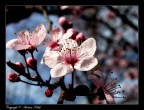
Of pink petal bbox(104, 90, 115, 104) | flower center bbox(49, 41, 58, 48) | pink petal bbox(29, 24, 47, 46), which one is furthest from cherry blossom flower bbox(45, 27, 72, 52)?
pink petal bbox(104, 90, 115, 104)

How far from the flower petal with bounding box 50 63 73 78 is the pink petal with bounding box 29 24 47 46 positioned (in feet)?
0.60

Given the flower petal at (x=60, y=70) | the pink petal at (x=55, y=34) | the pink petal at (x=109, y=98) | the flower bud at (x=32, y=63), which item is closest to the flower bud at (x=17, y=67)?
the flower bud at (x=32, y=63)

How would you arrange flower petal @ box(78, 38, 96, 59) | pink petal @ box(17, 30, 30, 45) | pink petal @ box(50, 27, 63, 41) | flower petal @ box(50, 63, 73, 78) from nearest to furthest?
flower petal @ box(50, 63, 73, 78) < flower petal @ box(78, 38, 96, 59) < pink petal @ box(17, 30, 30, 45) < pink petal @ box(50, 27, 63, 41)

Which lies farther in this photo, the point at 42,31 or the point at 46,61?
the point at 42,31

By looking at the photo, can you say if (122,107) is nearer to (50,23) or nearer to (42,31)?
(50,23)

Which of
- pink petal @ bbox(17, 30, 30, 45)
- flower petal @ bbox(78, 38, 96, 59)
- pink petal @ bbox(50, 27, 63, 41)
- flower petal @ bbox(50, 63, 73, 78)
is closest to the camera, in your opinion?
flower petal @ bbox(50, 63, 73, 78)

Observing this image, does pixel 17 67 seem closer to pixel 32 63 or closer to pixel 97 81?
pixel 32 63

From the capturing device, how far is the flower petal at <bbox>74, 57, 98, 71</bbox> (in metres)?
1.24

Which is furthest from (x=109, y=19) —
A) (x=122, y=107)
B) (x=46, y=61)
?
(x=46, y=61)

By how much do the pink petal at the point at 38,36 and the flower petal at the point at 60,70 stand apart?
0.18 metres

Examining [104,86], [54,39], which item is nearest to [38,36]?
[54,39]

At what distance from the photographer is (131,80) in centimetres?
492

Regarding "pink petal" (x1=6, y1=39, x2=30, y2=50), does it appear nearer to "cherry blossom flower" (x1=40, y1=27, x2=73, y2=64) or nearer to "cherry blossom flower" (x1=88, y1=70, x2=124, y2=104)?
"cherry blossom flower" (x1=40, y1=27, x2=73, y2=64)
